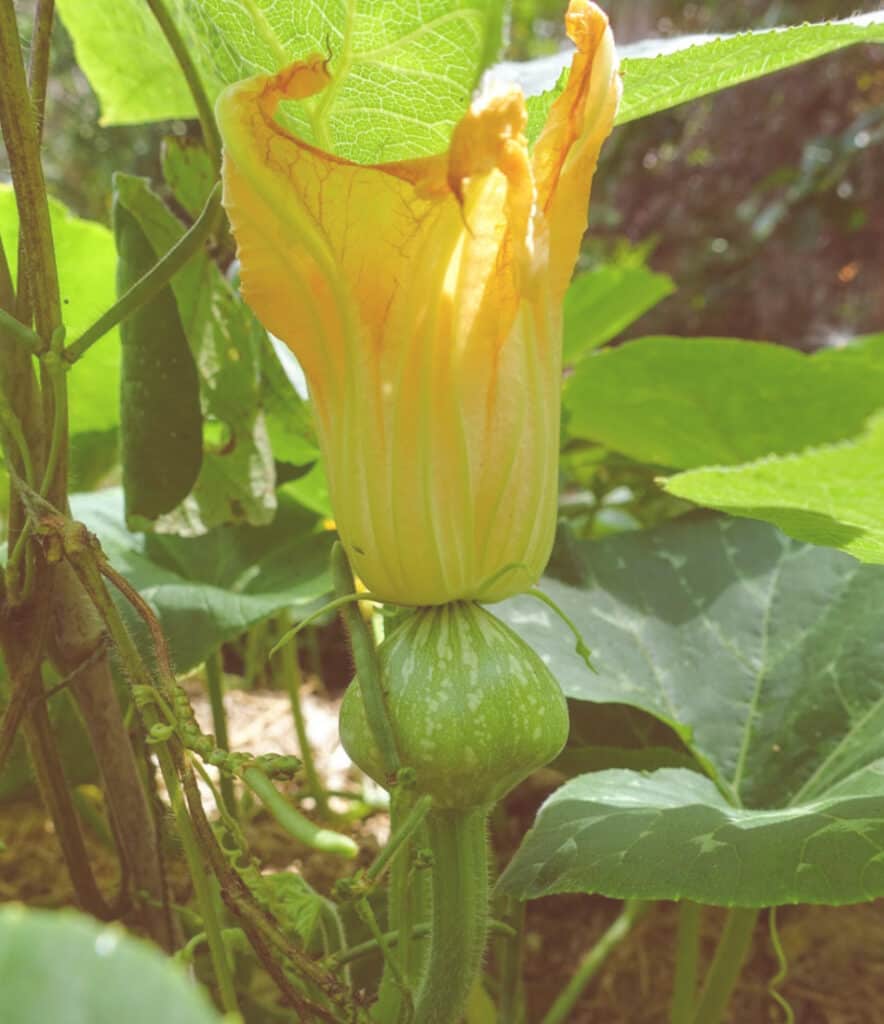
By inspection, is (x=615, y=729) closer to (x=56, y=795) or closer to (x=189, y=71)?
(x=56, y=795)

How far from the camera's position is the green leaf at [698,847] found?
517mm

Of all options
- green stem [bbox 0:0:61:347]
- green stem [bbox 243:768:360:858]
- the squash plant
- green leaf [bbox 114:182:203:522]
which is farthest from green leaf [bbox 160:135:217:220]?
green stem [bbox 243:768:360:858]

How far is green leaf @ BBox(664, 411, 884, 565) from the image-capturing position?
1.39 feet

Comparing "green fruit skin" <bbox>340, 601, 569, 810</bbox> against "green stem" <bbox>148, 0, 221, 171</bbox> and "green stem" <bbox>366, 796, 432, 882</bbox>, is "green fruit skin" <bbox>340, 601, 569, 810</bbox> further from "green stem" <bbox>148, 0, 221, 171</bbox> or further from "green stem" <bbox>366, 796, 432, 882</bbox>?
"green stem" <bbox>148, 0, 221, 171</bbox>

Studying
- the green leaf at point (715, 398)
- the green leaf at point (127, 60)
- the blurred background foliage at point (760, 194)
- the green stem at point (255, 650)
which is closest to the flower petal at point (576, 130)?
the green leaf at point (127, 60)

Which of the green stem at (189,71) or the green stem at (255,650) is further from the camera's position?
the green stem at (255,650)

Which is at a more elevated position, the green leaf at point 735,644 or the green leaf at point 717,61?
the green leaf at point 717,61

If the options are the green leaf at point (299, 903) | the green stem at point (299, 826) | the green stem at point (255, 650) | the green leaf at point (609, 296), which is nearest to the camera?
the green stem at point (299, 826)

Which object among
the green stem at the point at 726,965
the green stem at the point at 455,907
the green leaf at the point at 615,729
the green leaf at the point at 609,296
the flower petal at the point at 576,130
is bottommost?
the green stem at the point at 726,965

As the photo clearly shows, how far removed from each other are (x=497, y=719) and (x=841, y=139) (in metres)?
3.44

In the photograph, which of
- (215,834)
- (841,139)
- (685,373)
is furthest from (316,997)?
(841,139)

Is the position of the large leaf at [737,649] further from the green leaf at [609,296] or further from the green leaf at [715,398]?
the green leaf at [609,296]

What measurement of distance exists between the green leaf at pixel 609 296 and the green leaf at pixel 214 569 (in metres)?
0.55

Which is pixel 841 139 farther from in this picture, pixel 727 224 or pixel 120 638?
pixel 120 638
